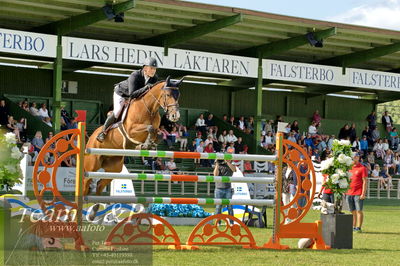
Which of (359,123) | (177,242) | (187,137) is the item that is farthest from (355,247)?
(359,123)

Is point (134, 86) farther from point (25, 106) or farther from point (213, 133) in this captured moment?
point (213, 133)

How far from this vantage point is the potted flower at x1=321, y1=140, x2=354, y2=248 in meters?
12.3

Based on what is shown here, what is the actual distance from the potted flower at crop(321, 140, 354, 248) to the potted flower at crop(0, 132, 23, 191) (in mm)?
4908

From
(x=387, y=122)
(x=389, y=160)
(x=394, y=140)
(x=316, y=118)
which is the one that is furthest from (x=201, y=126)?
(x=387, y=122)

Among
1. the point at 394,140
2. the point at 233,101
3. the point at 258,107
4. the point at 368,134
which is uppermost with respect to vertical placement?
the point at 233,101

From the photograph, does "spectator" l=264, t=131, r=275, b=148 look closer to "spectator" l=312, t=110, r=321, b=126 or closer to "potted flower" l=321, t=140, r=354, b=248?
"spectator" l=312, t=110, r=321, b=126

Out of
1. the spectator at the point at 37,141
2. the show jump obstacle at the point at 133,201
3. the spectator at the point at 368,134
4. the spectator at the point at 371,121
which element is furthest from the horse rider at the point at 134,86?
the spectator at the point at 371,121

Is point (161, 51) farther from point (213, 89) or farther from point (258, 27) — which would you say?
point (213, 89)

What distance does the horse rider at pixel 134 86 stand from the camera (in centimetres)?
1255

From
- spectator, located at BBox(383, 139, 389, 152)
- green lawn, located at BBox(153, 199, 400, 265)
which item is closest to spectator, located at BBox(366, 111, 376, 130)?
spectator, located at BBox(383, 139, 389, 152)

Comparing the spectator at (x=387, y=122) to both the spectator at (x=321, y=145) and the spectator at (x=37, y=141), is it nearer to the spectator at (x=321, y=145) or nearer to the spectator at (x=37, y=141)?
the spectator at (x=321, y=145)

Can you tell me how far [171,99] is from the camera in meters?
12.2

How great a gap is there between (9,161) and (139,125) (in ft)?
11.3

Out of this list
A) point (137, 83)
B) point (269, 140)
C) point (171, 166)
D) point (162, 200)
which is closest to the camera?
point (162, 200)
